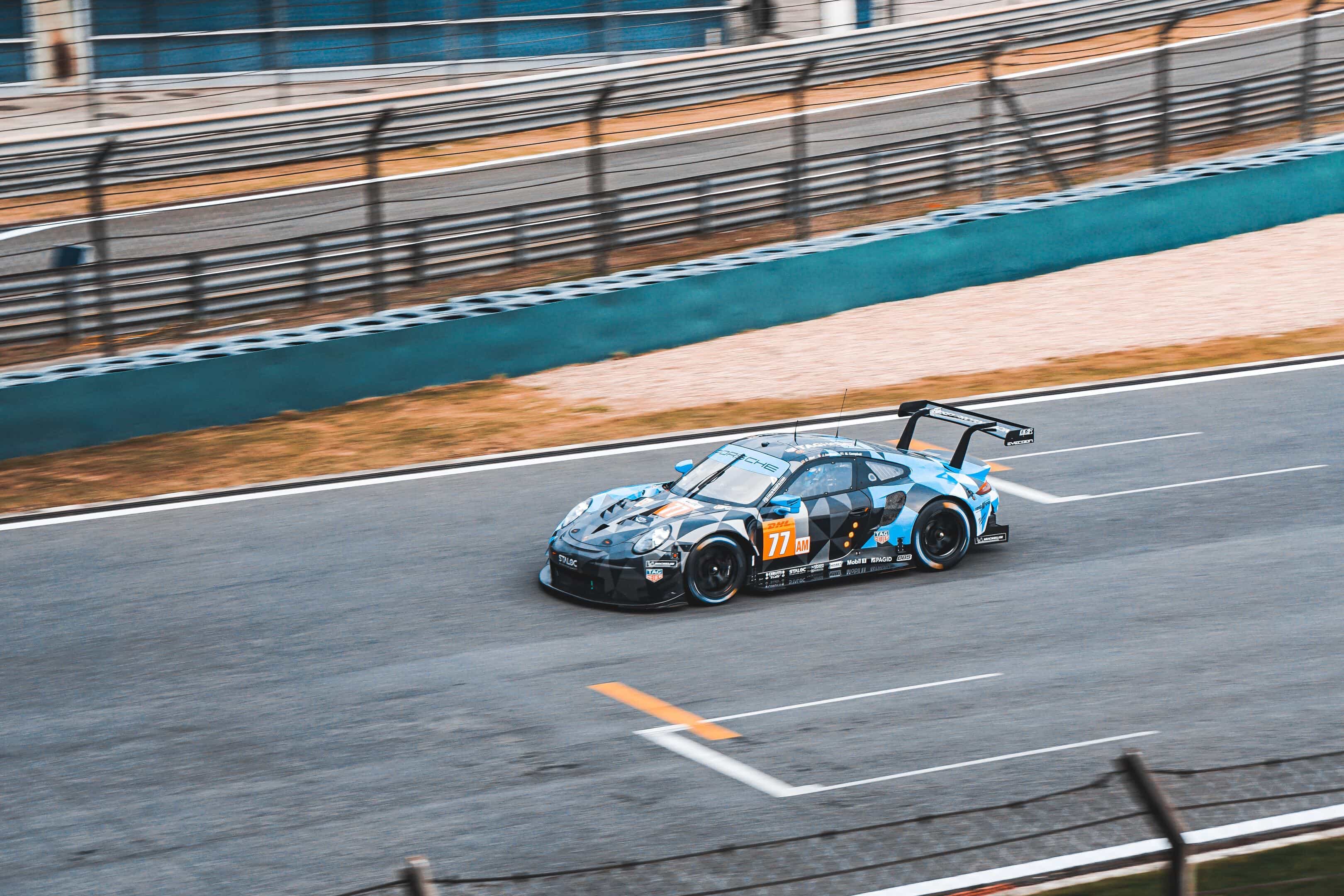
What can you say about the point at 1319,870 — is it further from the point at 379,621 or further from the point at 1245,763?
the point at 379,621

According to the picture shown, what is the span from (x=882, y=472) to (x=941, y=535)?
28.9 inches

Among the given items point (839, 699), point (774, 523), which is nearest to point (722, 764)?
point (839, 699)

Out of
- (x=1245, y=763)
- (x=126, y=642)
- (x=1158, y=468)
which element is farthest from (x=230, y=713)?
(x=1158, y=468)

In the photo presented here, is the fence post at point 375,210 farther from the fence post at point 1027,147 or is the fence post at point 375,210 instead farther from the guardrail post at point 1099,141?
the guardrail post at point 1099,141

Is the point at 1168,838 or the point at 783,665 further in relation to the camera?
the point at 783,665

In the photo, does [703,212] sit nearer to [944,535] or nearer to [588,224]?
[588,224]

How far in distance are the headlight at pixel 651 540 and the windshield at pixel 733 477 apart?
65 cm

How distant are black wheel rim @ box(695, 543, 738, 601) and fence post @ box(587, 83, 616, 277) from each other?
28.0 feet

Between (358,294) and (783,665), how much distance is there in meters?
10.6

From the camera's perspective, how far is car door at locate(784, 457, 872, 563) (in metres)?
12.1

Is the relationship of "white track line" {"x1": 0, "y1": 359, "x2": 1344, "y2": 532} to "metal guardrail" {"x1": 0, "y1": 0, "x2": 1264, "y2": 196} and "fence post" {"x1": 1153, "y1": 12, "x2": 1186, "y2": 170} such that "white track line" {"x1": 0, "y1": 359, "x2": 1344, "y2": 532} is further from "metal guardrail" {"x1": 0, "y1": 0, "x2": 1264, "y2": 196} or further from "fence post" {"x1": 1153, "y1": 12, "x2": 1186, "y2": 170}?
"fence post" {"x1": 1153, "y1": 12, "x2": 1186, "y2": 170}

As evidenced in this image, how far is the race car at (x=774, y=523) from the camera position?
11.7m

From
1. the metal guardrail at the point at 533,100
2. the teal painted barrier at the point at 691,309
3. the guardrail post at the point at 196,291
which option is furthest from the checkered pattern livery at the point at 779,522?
the guardrail post at the point at 196,291

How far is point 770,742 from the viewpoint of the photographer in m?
9.52
